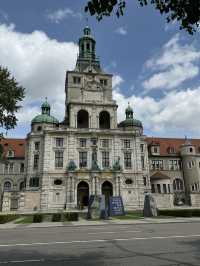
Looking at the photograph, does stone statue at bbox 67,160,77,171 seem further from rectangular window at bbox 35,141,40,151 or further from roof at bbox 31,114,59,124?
roof at bbox 31,114,59,124

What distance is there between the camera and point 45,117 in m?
70.2

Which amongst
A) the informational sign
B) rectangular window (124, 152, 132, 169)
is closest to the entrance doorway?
rectangular window (124, 152, 132, 169)

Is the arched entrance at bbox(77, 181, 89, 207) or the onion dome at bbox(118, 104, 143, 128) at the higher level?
the onion dome at bbox(118, 104, 143, 128)

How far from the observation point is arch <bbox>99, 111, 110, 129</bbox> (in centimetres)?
6873

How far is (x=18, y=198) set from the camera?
58.6 metres

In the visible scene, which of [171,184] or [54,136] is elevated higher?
[54,136]

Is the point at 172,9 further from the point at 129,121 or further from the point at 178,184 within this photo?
the point at 178,184

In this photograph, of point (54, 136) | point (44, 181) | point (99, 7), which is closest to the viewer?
point (99, 7)

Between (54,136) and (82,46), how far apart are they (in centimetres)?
3183

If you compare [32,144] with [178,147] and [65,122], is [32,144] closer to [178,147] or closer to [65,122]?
[65,122]

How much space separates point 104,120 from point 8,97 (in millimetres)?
48349

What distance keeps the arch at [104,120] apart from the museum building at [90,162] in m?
0.19

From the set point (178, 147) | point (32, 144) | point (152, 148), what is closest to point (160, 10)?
point (32, 144)

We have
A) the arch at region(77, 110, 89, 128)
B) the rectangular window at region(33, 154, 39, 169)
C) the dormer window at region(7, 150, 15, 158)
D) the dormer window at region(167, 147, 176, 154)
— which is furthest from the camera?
the dormer window at region(167, 147, 176, 154)
